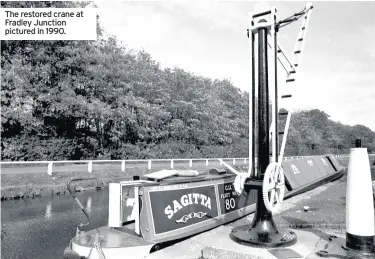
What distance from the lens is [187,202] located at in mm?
5750

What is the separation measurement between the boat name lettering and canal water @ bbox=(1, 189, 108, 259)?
9.98 feet

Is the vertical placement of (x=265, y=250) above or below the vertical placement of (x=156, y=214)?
below

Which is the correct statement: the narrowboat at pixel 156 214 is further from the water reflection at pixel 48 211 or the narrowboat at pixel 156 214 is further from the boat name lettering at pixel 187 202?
the water reflection at pixel 48 211

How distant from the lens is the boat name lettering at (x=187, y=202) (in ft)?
17.9

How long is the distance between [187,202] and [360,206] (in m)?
2.94

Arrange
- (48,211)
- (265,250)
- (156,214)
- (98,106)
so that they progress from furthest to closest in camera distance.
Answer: (98,106)
(48,211)
(156,214)
(265,250)

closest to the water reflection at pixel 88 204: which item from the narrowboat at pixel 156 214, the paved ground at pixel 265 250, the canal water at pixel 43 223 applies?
the canal water at pixel 43 223

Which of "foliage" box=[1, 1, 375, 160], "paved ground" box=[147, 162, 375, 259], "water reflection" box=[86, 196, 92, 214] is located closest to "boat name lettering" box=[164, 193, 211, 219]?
"paved ground" box=[147, 162, 375, 259]

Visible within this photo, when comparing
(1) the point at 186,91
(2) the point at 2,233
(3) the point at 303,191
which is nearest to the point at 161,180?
(2) the point at 2,233

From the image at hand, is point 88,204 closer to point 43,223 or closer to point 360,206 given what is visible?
point 43,223

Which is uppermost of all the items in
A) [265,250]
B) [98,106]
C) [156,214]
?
[98,106]

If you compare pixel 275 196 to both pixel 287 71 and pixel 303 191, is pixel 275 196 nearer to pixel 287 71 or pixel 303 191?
pixel 287 71

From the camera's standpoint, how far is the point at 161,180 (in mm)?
5566

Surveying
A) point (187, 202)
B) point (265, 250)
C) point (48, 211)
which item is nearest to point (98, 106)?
point (48, 211)
